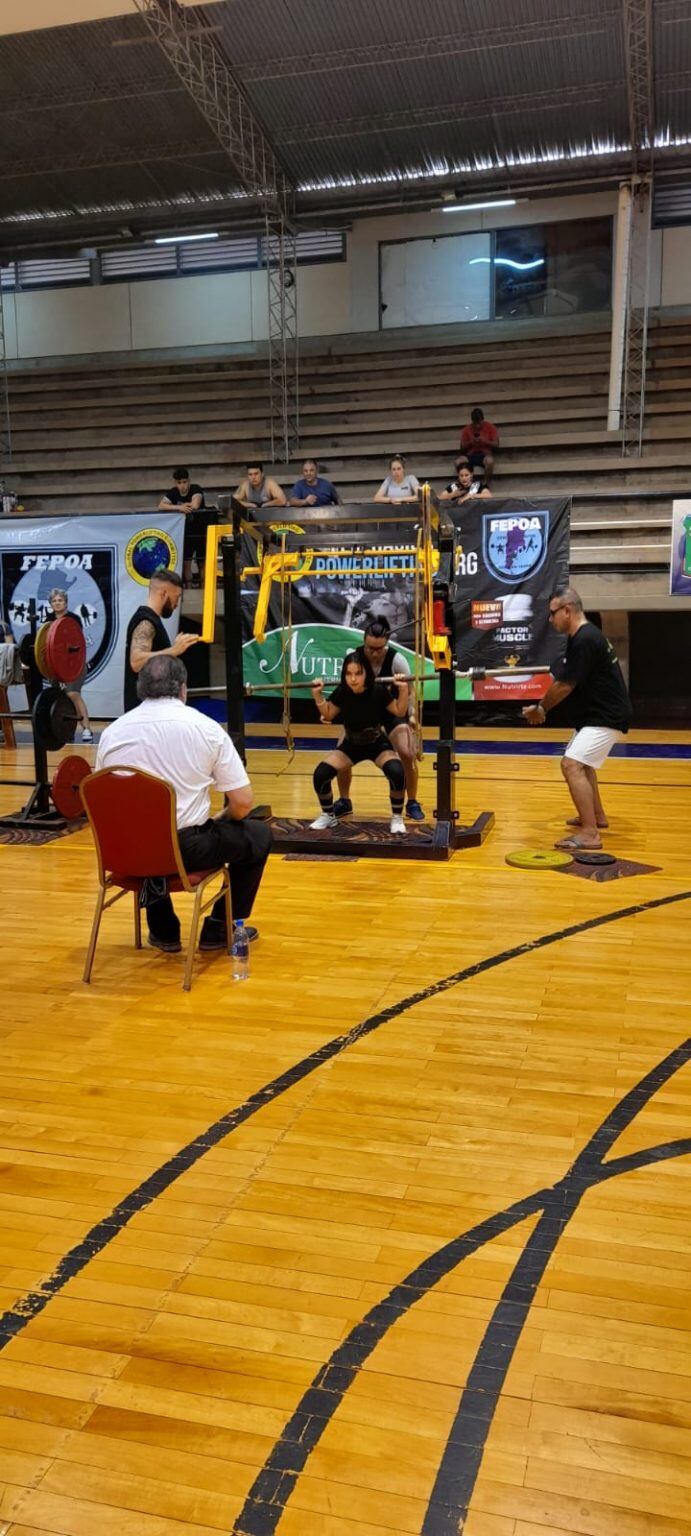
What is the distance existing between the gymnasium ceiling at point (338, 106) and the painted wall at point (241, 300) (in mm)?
412

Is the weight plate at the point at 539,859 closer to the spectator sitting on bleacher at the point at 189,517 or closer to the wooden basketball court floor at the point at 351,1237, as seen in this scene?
the wooden basketball court floor at the point at 351,1237

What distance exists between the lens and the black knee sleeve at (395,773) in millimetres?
5895

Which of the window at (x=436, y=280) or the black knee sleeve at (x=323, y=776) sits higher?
the window at (x=436, y=280)

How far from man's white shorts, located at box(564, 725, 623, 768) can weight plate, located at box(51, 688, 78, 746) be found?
9.35 ft

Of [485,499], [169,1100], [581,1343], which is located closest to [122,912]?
[169,1100]

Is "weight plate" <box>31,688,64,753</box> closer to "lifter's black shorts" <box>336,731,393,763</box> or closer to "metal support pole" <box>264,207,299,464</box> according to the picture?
"lifter's black shorts" <box>336,731,393,763</box>

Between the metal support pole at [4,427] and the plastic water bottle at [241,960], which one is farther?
the metal support pole at [4,427]

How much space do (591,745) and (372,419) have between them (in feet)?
30.0

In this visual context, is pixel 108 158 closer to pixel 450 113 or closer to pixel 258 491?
pixel 450 113

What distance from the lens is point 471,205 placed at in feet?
46.6

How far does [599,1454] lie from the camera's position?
1762 millimetres

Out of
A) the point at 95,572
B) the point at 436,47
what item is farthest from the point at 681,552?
the point at 436,47

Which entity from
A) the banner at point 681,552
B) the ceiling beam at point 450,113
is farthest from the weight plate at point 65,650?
the ceiling beam at point 450,113

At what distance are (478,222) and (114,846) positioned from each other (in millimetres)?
13360
